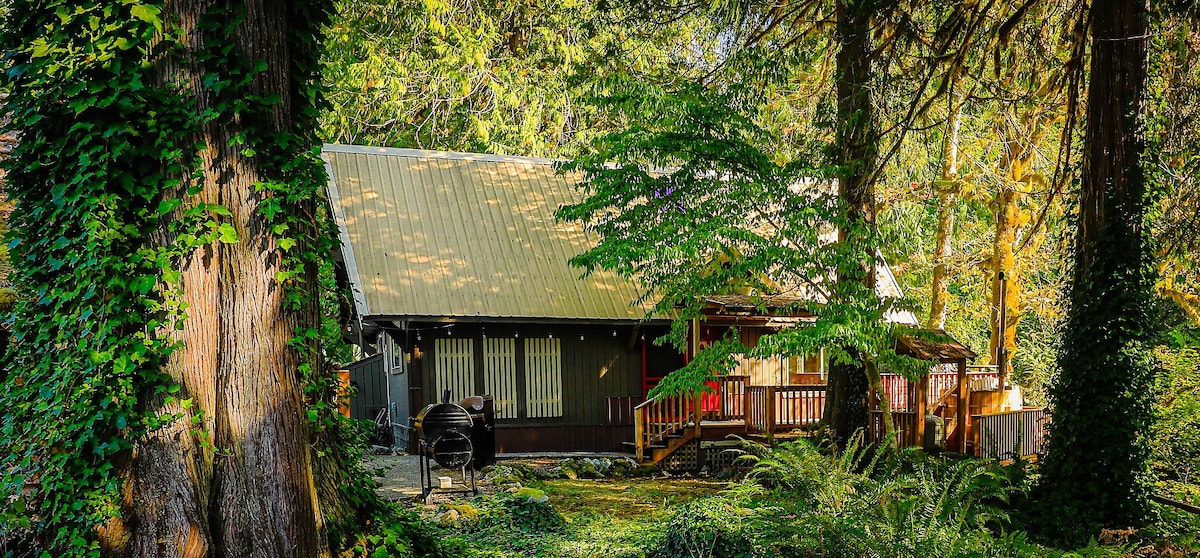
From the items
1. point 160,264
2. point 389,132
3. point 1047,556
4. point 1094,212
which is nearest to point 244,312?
point 160,264

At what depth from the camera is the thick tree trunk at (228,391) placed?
564 cm

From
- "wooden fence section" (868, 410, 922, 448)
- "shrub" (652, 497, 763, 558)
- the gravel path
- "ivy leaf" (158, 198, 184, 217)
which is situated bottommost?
the gravel path

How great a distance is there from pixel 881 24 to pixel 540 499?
727 cm

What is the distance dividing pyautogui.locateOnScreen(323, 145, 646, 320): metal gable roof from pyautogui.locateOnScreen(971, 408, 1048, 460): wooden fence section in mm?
6007

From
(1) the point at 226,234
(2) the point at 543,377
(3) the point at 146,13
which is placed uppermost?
(3) the point at 146,13

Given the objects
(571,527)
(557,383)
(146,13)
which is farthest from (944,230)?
(146,13)

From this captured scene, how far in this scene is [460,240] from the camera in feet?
60.2

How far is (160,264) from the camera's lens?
5.67m

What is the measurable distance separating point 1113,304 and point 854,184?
4723 millimetres

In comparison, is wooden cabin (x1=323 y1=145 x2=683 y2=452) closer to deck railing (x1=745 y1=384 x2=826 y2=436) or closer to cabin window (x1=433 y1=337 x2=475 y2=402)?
cabin window (x1=433 y1=337 x2=475 y2=402)

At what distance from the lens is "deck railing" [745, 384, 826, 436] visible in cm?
1725

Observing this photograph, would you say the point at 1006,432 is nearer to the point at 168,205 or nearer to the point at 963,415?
the point at 963,415

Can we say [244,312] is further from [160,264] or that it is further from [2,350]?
[2,350]

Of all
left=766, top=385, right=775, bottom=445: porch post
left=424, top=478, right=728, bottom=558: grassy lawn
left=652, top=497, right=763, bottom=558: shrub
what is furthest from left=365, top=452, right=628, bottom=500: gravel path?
left=652, top=497, right=763, bottom=558: shrub
